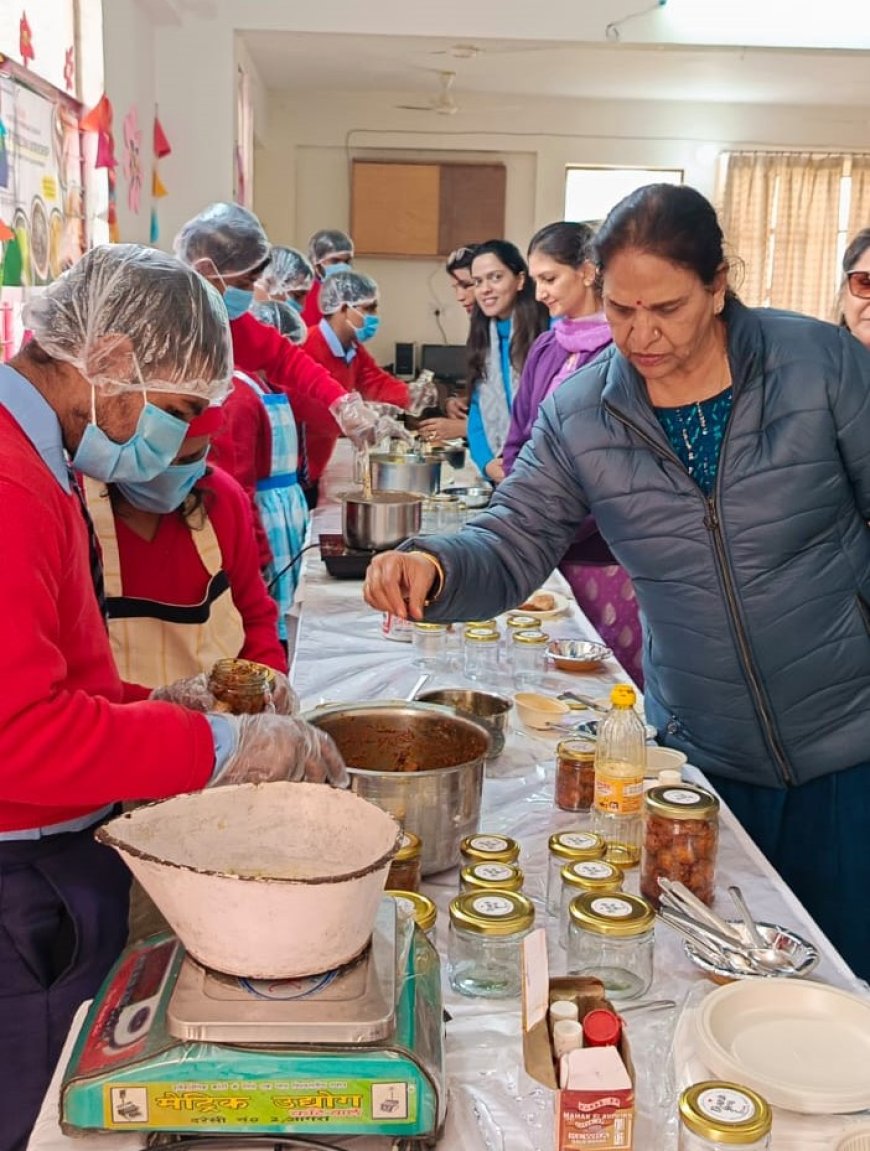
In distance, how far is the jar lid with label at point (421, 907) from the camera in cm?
128

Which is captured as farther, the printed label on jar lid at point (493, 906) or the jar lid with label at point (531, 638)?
the jar lid with label at point (531, 638)

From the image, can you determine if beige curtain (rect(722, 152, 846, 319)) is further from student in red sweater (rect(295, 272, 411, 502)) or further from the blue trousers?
the blue trousers

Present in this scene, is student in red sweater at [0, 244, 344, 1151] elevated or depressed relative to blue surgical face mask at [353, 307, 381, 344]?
depressed

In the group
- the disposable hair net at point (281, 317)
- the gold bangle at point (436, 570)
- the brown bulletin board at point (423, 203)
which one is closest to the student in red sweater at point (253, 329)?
the disposable hair net at point (281, 317)

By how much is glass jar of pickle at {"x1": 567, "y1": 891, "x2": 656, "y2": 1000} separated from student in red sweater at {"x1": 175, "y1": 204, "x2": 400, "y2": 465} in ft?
7.56

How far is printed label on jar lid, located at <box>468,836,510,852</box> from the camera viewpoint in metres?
1.43

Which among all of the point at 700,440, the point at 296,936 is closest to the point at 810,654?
the point at 700,440

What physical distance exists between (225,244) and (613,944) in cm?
279

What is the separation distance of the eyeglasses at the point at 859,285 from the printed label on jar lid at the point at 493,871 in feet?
4.88

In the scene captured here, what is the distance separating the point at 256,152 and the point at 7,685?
8.66 m

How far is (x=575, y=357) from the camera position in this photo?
3.36 m

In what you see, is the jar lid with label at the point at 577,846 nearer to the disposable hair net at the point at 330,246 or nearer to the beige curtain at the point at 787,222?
the disposable hair net at the point at 330,246

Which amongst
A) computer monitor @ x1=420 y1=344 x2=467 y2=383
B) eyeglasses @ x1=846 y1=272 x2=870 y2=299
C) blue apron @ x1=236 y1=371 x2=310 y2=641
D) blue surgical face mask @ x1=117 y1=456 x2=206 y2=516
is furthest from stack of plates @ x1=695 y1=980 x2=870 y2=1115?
computer monitor @ x1=420 y1=344 x2=467 y2=383

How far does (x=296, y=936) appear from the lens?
99cm
